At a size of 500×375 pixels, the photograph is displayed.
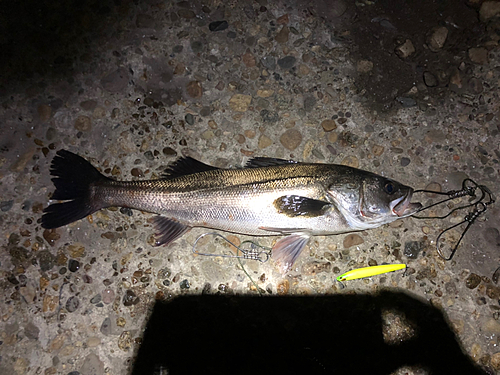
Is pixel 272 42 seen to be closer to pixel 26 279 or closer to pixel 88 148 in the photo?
pixel 88 148

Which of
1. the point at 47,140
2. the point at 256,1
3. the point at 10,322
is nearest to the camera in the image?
the point at 10,322

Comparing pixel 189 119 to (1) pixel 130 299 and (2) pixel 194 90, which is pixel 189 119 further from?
(1) pixel 130 299

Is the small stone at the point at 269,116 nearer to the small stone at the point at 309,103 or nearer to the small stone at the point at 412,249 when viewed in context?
the small stone at the point at 309,103

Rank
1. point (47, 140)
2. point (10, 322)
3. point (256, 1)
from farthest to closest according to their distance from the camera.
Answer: point (256, 1)
point (47, 140)
point (10, 322)

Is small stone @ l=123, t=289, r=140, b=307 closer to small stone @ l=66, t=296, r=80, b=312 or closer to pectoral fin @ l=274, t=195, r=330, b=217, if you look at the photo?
small stone @ l=66, t=296, r=80, b=312

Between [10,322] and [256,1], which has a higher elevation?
[256,1]

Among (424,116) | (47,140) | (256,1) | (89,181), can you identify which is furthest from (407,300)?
(47,140)
